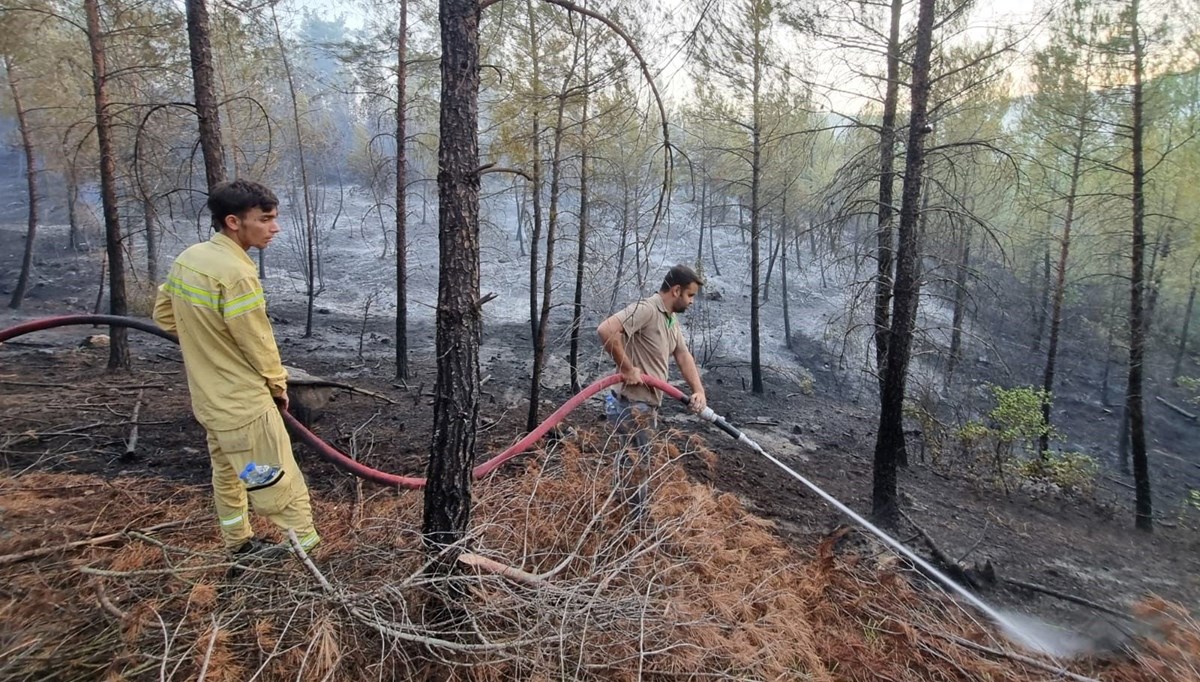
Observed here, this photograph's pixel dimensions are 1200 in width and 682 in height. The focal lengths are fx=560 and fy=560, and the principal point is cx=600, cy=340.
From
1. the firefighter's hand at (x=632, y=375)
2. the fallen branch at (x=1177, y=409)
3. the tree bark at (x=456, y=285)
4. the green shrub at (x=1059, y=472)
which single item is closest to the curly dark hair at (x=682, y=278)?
the firefighter's hand at (x=632, y=375)

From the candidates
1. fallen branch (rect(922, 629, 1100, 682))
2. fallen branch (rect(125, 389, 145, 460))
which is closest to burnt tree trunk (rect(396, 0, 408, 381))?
fallen branch (rect(125, 389, 145, 460))

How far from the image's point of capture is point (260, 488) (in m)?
2.67

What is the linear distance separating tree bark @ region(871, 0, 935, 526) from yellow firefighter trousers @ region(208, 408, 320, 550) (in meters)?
5.37

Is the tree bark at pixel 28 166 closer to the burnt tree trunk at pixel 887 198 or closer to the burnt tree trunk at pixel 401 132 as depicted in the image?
the burnt tree trunk at pixel 401 132

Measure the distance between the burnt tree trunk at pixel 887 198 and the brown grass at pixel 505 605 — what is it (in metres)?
3.14

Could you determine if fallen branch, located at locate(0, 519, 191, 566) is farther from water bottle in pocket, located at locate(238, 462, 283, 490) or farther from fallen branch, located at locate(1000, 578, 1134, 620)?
fallen branch, located at locate(1000, 578, 1134, 620)

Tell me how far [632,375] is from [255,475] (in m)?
2.30

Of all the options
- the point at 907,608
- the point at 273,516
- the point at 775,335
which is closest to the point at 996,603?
the point at 907,608

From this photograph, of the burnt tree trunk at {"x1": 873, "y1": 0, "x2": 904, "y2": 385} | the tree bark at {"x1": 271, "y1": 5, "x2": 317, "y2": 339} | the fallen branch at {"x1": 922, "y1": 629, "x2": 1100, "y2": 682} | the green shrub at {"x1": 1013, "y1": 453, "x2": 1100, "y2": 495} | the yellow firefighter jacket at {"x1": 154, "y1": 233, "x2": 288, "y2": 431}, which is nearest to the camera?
the yellow firefighter jacket at {"x1": 154, "y1": 233, "x2": 288, "y2": 431}

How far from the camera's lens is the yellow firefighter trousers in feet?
8.77

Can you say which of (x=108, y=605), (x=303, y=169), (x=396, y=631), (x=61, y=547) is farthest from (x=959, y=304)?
(x=303, y=169)

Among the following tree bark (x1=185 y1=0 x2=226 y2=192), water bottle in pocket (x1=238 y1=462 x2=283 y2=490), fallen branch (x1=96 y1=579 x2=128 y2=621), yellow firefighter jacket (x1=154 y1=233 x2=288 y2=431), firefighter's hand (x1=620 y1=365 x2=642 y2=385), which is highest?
tree bark (x1=185 y1=0 x2=226 y2=192)

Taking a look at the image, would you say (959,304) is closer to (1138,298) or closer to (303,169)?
(1138,298)

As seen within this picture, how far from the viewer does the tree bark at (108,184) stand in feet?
25.7
